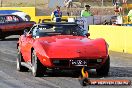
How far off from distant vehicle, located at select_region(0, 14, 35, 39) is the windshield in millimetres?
14472

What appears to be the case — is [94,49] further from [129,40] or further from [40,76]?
[129,40]

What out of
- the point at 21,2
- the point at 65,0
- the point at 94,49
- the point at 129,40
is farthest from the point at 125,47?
the point at 21,2

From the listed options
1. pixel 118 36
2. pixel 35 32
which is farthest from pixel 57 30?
pixel 118 36

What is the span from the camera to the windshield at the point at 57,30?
1312 cm

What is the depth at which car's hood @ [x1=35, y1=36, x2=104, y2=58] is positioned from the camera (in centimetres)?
1158

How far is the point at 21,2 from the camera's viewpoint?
49562 millimetres

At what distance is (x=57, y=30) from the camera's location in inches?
520

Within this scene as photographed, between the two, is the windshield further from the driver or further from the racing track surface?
the racing track surface

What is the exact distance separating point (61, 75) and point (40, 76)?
59 centimetres

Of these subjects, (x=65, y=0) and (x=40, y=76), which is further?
(x=65, y=0)

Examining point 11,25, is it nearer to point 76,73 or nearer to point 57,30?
point 57,30

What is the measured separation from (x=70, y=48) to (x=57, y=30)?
154 centimetres

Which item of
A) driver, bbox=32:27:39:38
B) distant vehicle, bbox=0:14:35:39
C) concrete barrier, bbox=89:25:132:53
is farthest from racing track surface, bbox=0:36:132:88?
distant vehicle, bbox=0:14:35:39

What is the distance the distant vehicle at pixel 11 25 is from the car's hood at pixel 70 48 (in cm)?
1566
